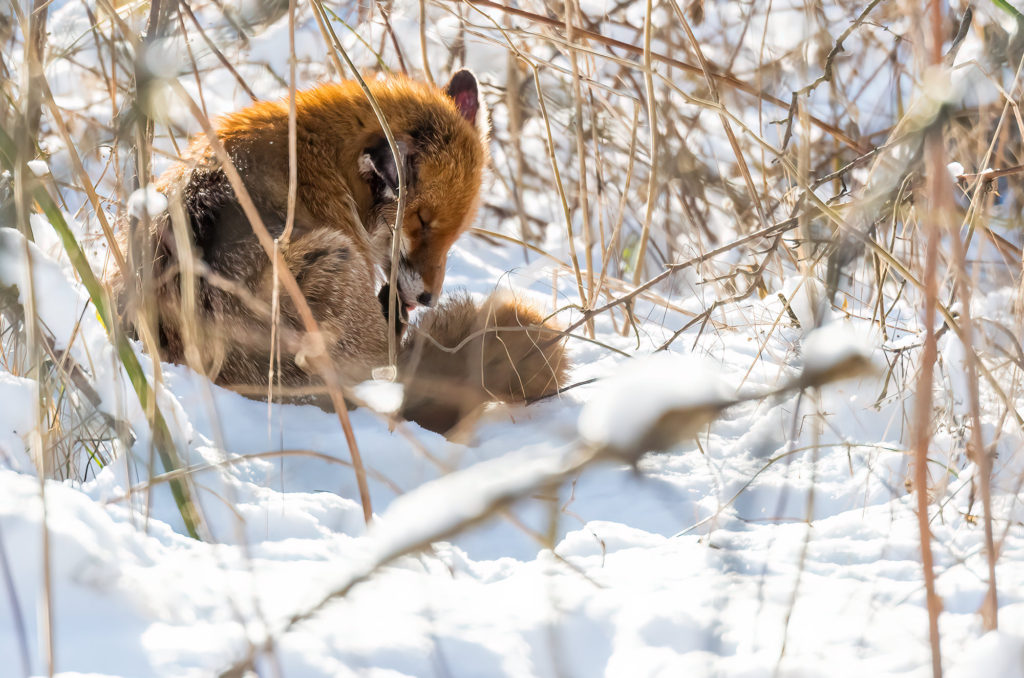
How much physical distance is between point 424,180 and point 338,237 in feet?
1.81

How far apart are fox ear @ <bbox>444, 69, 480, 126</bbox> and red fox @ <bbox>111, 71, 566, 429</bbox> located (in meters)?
0.16

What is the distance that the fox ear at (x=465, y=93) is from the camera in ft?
12.7

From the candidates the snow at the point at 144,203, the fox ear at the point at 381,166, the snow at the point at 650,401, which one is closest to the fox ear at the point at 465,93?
the fox ear at the point at 381,166

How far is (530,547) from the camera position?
6.15 feet

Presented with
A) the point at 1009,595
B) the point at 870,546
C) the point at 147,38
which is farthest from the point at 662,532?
the point at 147,38

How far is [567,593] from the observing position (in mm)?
1558

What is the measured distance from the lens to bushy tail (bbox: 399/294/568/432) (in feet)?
9.41

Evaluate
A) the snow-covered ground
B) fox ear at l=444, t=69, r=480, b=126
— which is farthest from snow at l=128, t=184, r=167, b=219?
fox ear at l=444, t=69, r=480, b=126

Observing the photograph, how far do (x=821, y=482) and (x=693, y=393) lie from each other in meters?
1.56

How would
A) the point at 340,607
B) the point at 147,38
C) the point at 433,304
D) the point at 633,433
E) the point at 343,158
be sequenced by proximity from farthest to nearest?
the point at 433,304
the point at 343,158
the point at 147,38
the point at 340,607
the point at 633,433

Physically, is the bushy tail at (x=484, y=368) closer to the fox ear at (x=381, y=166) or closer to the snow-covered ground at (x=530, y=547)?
the snow-covered ground at (x=530, y=547)

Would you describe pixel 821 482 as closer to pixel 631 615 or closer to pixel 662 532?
pixel 662 532

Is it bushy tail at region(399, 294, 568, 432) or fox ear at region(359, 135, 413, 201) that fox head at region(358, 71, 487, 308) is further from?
bushy tail at region(399, 294, 568, 432)

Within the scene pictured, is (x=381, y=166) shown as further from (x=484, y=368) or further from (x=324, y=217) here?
(x=484, y=368)
